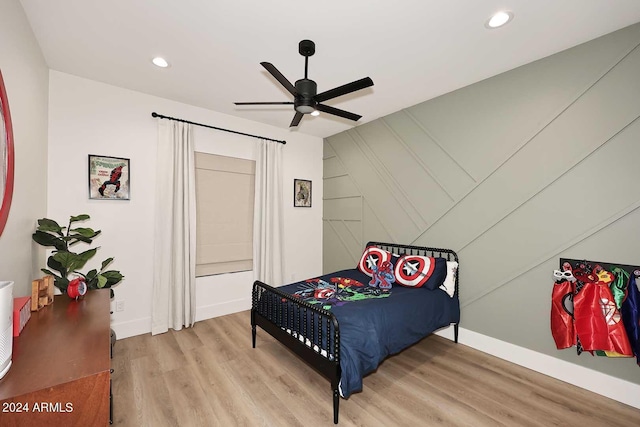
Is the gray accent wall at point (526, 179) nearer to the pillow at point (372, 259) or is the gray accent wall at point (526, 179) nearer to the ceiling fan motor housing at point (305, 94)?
the pillow at point (372, 259)

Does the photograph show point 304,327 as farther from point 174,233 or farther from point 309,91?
point 174,233

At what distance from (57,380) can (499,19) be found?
3.28 m

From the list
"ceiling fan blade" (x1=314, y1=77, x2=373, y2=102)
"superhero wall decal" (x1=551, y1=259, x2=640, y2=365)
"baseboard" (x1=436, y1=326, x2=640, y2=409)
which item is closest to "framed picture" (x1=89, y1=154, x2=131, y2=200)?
"ceiling fan blade" (x1=314, y1=77, x2=373, y2=102)

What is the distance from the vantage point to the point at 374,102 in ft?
11.4

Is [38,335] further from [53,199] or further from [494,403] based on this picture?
[494,403]

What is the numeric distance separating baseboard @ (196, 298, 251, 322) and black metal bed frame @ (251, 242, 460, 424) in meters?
1.17

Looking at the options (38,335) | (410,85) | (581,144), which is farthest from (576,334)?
(38,335)

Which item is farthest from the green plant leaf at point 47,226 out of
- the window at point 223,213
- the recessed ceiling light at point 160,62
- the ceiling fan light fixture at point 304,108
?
the ceiling fan light fixture at point 304,108

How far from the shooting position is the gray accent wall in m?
2.17

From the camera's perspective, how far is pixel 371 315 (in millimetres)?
2266

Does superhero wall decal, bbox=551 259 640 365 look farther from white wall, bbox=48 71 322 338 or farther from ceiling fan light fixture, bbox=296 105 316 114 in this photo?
white wall, bbox=48 71 322 338

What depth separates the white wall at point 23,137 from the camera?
1.74m

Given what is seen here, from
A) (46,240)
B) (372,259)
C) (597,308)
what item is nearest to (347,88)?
(372,259)

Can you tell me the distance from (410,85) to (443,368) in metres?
2.99
